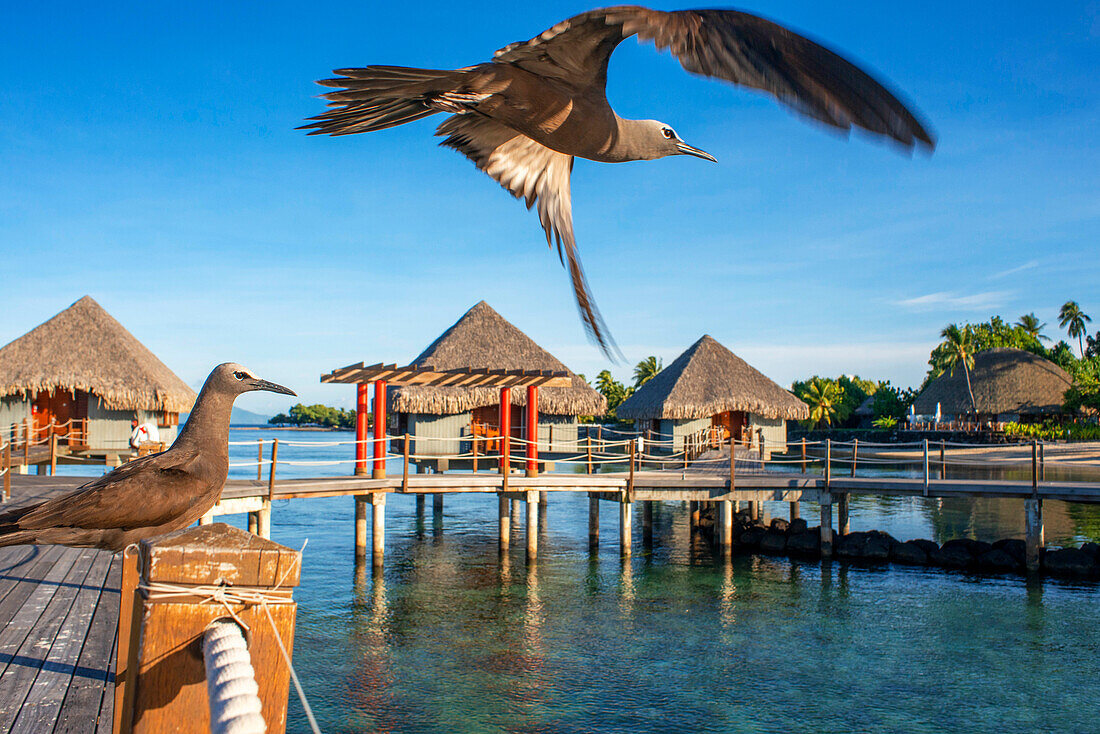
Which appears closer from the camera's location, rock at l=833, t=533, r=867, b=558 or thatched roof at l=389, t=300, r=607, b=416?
rock at l=833, t=533, r=867, b=558

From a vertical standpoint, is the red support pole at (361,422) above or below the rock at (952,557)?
above

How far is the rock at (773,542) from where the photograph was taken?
16906 mm

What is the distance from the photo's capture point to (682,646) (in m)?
10.4

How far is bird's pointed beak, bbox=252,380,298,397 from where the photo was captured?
330 centimetres

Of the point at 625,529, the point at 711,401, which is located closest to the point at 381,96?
the point at 625,529

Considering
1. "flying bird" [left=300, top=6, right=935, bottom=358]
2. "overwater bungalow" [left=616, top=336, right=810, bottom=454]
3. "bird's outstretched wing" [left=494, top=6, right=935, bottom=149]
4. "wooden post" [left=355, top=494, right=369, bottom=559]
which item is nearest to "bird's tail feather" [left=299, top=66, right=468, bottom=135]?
"flying bird" [left=300, top=6, right=935, bottom=358]

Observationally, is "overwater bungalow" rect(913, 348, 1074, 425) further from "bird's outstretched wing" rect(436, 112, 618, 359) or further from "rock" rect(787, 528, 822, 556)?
"bird's outstretched wing" rect(436, 112, 618, 359)

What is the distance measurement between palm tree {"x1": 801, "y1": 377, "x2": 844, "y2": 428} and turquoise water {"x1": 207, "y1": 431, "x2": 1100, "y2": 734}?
141ft

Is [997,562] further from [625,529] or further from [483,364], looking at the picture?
[483,364]

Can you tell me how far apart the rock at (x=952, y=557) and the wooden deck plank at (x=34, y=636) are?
47.3 feet

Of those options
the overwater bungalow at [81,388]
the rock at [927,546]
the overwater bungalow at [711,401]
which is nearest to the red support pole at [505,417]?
the rock at [927,546]

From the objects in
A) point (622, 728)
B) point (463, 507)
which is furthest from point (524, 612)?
Answer: point (463, 507)

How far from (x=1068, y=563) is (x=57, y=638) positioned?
15.9m

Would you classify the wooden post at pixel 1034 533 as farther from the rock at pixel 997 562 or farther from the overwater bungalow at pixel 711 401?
the overwater bungalow at pixel 711 401
